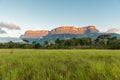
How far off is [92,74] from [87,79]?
433mm

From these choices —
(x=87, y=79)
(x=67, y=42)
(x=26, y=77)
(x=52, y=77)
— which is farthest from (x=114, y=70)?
(x=67, y=42)

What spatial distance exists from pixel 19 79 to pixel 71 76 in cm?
103

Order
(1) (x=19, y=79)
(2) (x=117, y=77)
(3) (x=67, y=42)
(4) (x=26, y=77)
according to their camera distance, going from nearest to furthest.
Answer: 1. (2) (x=117, y=77)
2. (1) (x=19, y=79)
3. (4) (x=26, y=77)
4. (3) (x=67, y=42)

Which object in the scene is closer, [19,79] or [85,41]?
[19,79]

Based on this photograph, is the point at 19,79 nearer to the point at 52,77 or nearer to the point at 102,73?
the point at 52,77

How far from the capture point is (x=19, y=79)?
3.82m

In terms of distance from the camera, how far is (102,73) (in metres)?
3.94

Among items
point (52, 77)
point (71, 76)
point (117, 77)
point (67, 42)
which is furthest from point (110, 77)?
point (67, 42)

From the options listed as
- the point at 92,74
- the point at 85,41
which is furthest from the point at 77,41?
the point at 92,74

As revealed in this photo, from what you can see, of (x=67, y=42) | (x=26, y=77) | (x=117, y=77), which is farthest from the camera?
(x=67, y=42)

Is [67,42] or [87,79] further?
[67,42]

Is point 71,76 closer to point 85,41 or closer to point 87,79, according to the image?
point 87,79

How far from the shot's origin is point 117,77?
11.5 ft

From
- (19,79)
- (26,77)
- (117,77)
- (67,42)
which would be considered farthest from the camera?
(67,42)
